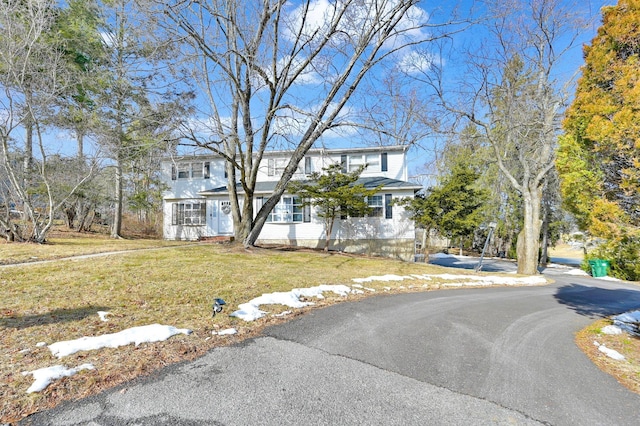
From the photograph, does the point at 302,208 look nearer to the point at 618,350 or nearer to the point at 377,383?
the point at 618,350

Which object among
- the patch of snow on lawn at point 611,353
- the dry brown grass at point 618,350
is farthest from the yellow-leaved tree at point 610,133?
the patch of snow on lawn at point 611,353

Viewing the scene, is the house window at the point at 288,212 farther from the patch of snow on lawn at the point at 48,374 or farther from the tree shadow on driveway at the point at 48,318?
the patch of snow on lawn at the point at 48,374

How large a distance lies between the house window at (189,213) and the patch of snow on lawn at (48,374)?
16316 millimetres

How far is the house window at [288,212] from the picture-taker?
17609 mm

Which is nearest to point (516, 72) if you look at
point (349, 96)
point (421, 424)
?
point (349, 96)

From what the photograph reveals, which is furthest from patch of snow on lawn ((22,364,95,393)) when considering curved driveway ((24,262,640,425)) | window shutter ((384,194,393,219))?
window shutter ((384,194,393,219))

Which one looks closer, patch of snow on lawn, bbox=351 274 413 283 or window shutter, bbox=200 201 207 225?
patch of snow on lawn, bbox=351 274 413 283

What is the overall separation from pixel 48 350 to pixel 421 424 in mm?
3670

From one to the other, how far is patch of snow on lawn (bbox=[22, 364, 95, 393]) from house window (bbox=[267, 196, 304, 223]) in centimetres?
1470

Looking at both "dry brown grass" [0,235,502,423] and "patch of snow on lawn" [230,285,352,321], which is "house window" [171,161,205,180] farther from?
"patch of snow on lawn" [230,285,352,321]

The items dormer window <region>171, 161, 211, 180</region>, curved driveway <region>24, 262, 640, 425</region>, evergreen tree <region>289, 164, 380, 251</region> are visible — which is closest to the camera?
curved driveway <region>24, 262, 640, 425</region>

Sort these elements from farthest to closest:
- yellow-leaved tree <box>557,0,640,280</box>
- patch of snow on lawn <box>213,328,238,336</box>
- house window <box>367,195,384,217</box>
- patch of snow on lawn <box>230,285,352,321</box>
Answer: house window <box>367,195,384,217</box> < patch of snow on lawn <box>230,285,352,321</box> < yellow-leaved tree <box>557,0,640,280</box> < patch of snow on lawn <box>213,328,238,336</box>

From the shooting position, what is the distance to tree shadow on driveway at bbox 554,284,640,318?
7.20 m

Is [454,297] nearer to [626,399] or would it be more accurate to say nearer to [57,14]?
[626,399]
